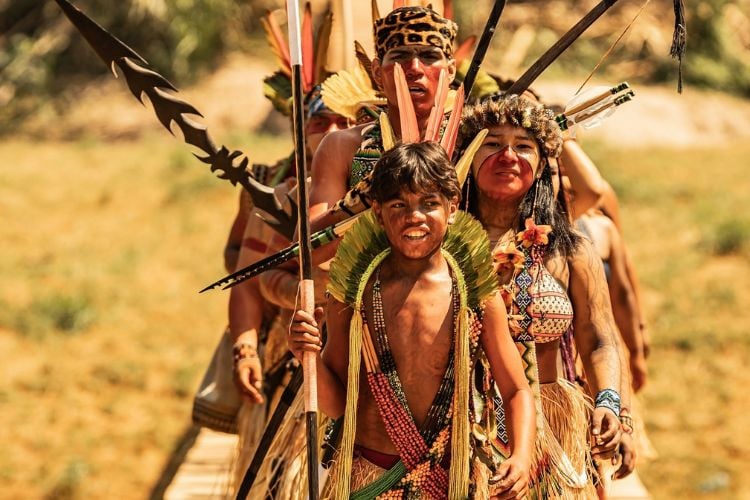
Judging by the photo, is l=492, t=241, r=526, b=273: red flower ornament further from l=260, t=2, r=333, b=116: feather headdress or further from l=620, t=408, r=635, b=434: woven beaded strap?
l=260, t=2, r=333, b=116: feather headdress

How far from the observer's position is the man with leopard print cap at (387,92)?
3729 millimetres

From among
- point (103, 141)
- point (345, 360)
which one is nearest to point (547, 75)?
point (103, 141)

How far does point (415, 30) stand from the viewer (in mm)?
3785

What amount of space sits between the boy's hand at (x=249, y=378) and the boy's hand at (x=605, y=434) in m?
1.43

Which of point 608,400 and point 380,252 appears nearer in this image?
point 380,252

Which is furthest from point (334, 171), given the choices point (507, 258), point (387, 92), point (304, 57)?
point (304, 57)

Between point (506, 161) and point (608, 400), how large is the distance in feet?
2.29

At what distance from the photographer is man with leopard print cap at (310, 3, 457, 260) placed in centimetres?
373

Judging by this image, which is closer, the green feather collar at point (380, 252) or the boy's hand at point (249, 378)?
Answer: the green feather collar at point (380, 252)

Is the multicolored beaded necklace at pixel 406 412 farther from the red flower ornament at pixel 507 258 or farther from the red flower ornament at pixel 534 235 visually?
the red flower ornament at pixel 534 235

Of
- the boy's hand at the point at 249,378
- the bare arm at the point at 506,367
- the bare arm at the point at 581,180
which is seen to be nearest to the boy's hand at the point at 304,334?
the bare arm at the point at 506,367

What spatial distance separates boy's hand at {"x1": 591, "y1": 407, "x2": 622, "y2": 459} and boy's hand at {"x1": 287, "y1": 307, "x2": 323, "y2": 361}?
2.79ft

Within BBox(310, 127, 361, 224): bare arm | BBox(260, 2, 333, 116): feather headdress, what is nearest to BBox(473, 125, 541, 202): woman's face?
BBox(310, 127, 361, 224): bare arm

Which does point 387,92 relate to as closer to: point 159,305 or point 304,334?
point 304,334
